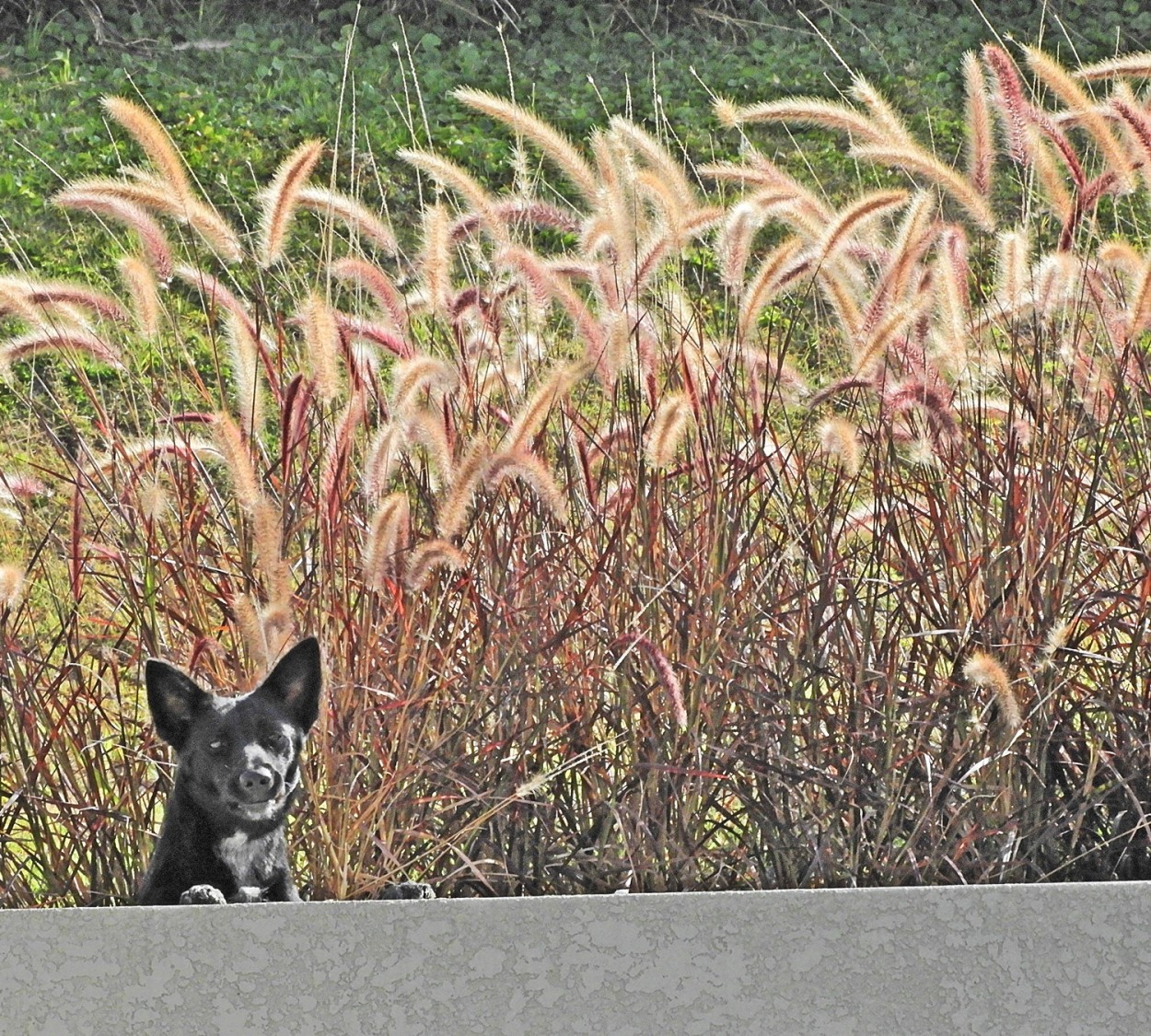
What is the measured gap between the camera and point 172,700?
1.99m

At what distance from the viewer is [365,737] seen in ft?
7.07

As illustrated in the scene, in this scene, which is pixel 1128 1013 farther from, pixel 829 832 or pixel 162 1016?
pixel 162 1016

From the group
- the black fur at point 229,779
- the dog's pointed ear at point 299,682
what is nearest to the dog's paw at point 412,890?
the black fur at point 229,779

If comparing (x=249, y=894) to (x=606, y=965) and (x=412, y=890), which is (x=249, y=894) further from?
(x=606, y=965)

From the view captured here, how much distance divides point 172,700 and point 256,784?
134mm

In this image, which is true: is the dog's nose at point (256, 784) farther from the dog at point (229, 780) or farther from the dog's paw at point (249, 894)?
the dog's paw at point (249, 894)

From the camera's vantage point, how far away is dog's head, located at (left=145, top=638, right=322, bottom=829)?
6.48ft

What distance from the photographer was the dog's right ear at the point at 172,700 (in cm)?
198

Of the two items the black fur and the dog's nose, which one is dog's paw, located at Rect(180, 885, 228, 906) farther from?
the dog's nose

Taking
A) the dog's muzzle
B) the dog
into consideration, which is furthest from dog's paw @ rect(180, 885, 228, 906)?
the dog's muzzle

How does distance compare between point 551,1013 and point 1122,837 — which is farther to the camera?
point 1122,837

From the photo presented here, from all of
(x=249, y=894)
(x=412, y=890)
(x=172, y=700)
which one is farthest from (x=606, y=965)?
(x=172, y=700)

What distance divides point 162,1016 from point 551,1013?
0.41 meters

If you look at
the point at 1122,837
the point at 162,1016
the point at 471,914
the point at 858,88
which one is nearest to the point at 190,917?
the point at 162,1016
